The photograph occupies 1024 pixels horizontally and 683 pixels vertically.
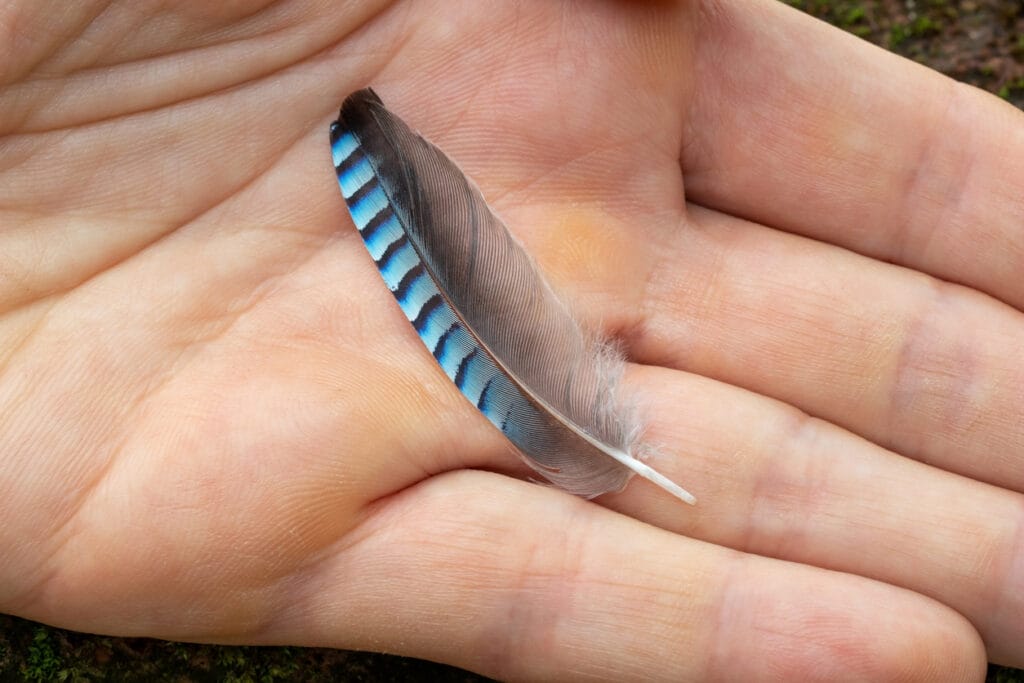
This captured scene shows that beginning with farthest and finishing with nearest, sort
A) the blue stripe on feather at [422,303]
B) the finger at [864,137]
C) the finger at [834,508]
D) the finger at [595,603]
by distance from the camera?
the finger at [864,137] < the blue stripe on feather at [422,303] < the finger at [834,508] < the finger at [595,603]

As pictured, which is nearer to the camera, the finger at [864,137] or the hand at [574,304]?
the hand at [574,304]

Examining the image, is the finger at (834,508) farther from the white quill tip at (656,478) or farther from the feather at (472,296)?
the feather at (472,296)


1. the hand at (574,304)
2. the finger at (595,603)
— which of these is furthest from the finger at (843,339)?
the finger at (595,603)

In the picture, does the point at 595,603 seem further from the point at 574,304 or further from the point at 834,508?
the point at 574,304

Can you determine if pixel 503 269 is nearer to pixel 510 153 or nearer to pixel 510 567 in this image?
pixel 510 153

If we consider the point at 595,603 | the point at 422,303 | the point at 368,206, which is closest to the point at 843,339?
the point at 595,603

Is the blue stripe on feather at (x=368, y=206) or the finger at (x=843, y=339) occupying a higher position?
the blue stripe on feather at (x=368, y=206)
